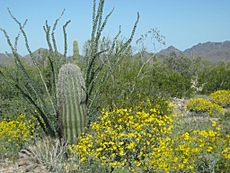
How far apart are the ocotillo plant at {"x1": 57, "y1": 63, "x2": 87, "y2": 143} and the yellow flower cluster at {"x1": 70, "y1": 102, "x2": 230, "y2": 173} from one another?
0.24 meters

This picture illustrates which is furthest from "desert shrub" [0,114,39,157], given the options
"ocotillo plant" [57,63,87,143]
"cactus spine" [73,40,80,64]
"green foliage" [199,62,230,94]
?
"green foliage" [199,62,230,94]

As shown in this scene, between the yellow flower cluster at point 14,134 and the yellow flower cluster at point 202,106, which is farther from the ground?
the yellow flower cluster at point 14,134

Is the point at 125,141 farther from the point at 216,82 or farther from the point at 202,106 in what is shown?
the point at 216,82

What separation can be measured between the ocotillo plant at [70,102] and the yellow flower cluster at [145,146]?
0.24m

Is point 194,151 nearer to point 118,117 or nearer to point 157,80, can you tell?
point 118,117

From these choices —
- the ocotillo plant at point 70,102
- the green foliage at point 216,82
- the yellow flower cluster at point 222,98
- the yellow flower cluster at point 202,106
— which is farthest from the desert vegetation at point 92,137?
the green foliage at point 216,82

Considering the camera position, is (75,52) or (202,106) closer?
(75,52)

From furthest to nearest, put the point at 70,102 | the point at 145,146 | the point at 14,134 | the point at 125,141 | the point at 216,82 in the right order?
the point at 216,82 → the point at 14,134 → the point at 70,102 → the point at 125,141 → the point at 145,146

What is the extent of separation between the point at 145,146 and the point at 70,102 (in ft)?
4.30

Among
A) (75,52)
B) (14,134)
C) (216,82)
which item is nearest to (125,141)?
(14,134)

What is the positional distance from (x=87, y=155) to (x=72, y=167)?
25 cm

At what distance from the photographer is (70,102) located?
5.24 meters

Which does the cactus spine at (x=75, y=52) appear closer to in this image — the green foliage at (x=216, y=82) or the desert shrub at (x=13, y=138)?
the desert shrub at (x=13, y=138)

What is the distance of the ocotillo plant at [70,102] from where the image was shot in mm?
5238
